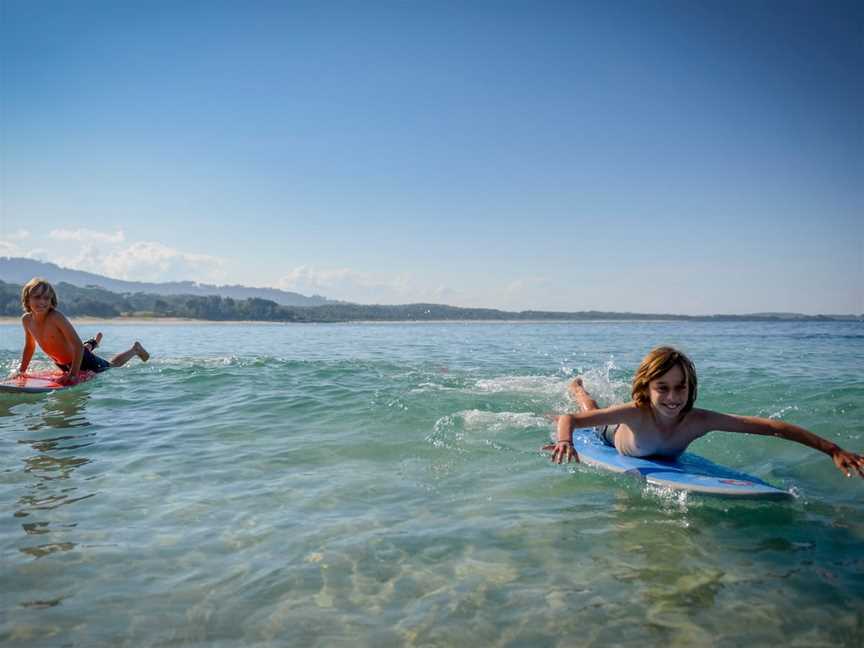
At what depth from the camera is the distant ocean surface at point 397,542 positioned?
10.0 feet

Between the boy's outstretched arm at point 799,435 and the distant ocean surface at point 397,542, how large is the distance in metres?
0.51

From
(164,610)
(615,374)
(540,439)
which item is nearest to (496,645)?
(164,610)

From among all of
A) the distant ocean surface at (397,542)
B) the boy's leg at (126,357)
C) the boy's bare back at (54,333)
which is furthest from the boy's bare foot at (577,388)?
the boy's leg at (126,357)

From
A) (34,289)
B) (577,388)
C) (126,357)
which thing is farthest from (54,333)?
(577,388)

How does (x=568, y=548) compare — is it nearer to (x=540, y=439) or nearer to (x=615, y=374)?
(x=540, y=439)

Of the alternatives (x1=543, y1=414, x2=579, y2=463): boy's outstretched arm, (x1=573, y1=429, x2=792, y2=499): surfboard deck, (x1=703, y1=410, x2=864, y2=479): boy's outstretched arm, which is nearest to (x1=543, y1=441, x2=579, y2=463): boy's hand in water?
(x1=543, y1=414, x2=579, y2=463): boy's outstretched arm

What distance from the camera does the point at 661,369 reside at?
4.97m

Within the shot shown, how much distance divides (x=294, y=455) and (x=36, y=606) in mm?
3402

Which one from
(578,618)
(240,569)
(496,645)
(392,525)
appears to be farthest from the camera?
(392,525)

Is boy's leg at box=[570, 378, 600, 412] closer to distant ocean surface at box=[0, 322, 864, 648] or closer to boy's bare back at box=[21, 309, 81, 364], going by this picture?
distant ocean surface at box=[0, 322, 864, 648]

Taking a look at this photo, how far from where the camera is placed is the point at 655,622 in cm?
308

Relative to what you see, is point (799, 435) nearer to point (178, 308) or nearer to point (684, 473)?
point (684, 473)

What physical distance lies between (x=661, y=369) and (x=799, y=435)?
1.21m

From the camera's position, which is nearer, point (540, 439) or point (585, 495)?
point (585, 495)
